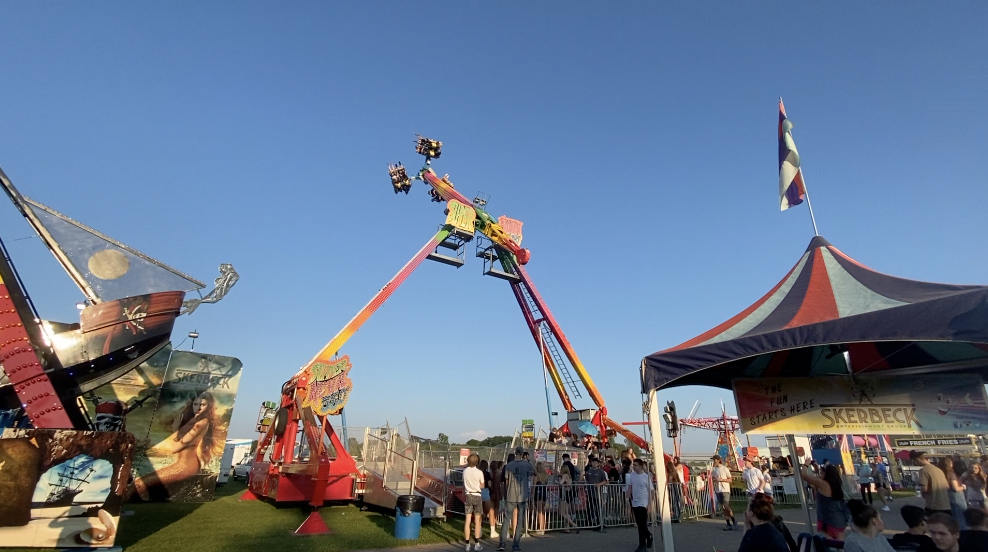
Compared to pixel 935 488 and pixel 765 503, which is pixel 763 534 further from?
pixel 935 488

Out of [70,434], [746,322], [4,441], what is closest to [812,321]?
[746,322]

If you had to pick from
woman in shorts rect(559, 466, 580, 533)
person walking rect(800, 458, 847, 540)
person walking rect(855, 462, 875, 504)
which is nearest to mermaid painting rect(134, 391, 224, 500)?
woman in shorts rect(559, 466, 580, 533)

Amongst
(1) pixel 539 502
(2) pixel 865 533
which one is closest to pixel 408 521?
(1) pixel 539 502

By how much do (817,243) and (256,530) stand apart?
11.9 metres

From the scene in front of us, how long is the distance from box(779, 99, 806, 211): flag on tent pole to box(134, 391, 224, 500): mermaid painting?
19959 millimetres

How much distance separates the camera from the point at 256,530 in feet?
32.5

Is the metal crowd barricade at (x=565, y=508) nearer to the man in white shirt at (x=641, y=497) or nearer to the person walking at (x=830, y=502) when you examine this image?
the man in white shirt at (x=641, y=497)

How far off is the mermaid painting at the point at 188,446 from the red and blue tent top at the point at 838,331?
1773 centimetres

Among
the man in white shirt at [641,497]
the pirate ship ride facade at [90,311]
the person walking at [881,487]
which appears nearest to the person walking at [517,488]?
the man in white shirt at [641,497]

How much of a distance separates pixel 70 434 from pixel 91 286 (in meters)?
6.20

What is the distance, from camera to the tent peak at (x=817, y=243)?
24.8 feet

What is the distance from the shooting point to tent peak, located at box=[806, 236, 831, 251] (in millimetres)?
7559

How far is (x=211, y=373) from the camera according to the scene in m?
19.0

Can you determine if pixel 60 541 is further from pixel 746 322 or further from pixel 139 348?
pixel 746 322
